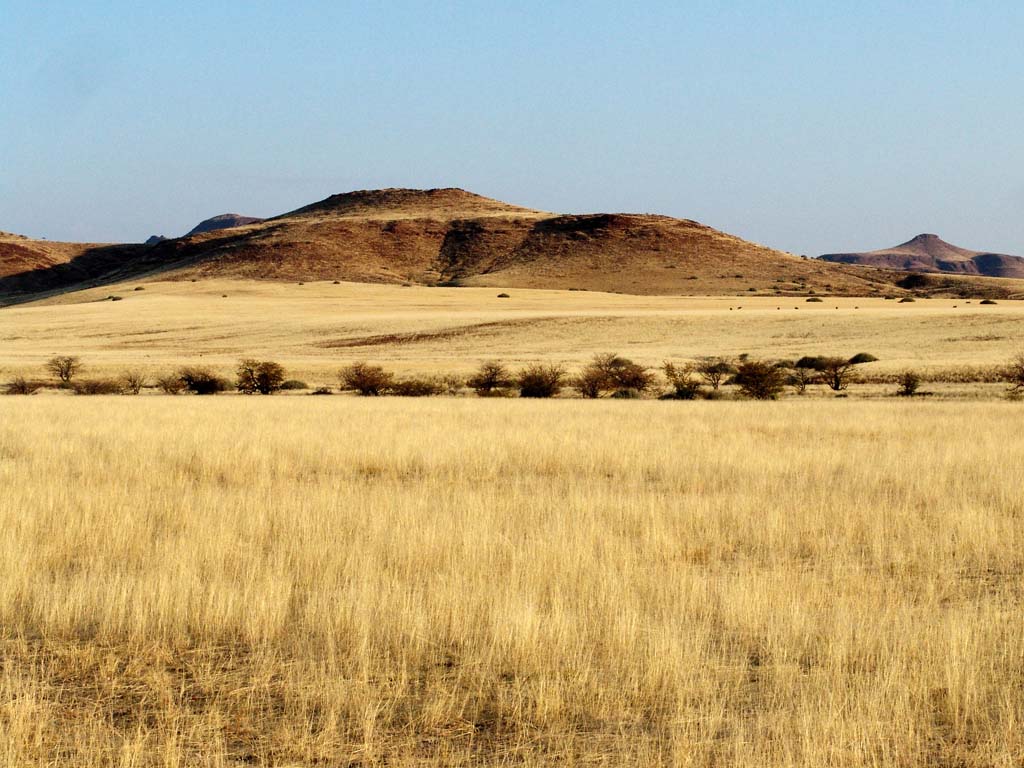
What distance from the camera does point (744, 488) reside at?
1235 centimetres

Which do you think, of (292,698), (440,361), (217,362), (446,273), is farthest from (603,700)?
(446,273)

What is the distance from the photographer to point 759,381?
1348 inches

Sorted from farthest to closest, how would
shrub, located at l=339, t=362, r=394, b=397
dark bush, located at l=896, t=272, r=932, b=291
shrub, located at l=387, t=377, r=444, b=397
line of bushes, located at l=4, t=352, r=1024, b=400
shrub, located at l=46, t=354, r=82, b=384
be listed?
dark bush, located at l=896, t=272, r=932, b=291
shrub, located at l=46, t=354, r=82, b=384
shrub, located at l=339, t=362, r=394, b=397
shrub, located at l=387, t=377, r=444, b=397
line of bushes, located at l=4, t=352, r=1024, b=400

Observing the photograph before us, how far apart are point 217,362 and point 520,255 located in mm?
105886

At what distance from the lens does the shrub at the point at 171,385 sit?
40.4 m

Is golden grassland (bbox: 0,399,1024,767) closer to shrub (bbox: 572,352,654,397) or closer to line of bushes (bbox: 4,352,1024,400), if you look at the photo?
line of bushes (bbox: 4,352,1024,400)

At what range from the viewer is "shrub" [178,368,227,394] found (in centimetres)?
4032

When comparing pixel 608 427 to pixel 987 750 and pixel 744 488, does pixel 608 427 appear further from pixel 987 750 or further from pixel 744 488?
pixel 987 750

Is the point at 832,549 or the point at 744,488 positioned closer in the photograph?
the point at 832,549

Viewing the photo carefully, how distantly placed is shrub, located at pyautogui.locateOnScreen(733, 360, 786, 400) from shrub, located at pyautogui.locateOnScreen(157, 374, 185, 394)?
855 inches

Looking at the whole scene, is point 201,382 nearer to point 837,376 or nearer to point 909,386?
point 837,376

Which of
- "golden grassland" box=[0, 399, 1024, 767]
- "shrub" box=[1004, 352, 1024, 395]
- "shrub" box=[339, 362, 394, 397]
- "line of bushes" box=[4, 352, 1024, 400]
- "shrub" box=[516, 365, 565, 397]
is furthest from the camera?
"shrub" box=[339, 362, 394, 397]

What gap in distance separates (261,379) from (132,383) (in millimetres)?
5457

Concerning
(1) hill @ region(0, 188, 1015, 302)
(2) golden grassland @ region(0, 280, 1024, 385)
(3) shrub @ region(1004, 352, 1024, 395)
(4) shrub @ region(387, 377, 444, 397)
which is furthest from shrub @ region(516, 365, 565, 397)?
(1) hill @ region(0, 188, 1015, 302)
